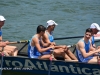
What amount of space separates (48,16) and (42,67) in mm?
10050

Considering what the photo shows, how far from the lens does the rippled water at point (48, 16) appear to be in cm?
1777

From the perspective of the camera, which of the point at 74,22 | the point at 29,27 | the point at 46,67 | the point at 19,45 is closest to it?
the point at 46,67

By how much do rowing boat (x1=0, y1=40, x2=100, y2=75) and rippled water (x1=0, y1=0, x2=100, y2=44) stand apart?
17.5ft

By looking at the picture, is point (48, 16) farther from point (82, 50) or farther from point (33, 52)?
point (82, 50)

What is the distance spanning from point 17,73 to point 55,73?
1156 mm

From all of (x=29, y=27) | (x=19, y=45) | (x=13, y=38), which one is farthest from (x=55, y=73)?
(x=29, y=27)

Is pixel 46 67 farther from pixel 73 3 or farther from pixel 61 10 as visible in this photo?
pixel 73 3

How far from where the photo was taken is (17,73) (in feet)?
36.9

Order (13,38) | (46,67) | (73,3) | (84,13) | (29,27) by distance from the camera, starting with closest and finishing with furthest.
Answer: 1. (46,67)
2. (13,38)
3. (29,27)
4. (84,13)
5. (73,3)

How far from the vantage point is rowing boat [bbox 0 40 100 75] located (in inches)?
411

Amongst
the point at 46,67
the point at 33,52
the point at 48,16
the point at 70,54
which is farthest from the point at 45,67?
the point at 48,16

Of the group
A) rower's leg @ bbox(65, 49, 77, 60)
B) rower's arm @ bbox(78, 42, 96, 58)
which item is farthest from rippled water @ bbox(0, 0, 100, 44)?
rower's arm @ bbox(78, 42, 96, 58)

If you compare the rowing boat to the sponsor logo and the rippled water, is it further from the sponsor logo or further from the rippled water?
the rippled water

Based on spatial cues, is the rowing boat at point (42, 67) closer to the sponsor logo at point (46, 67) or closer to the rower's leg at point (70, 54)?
the sponsor logo at point (46, 67)
